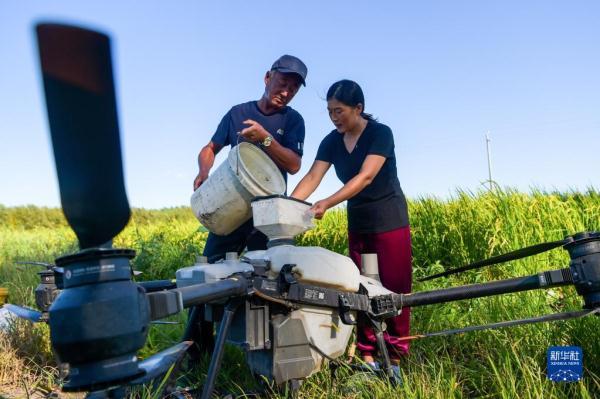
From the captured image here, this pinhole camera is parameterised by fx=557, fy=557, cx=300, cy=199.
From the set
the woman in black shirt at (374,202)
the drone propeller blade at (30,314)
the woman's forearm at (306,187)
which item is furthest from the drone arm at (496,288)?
the drone propeller blade at (30,314)

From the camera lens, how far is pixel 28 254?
33.7 ft

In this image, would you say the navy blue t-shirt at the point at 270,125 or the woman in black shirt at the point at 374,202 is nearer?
the woman in black shirt at the point at 374,202

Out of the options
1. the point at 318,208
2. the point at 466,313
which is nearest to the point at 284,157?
the point at 318,208

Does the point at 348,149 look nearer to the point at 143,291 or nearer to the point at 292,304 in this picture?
the point at 292,304

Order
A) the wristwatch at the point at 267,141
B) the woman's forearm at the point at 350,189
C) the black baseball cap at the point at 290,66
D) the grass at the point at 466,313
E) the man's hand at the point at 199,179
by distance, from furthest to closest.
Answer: the man's hand at the point at 199,179
the black baseball cap at the point at 290,66
the wristwatch at the point at 267,141
the woman's forearm at the point at 350,189
the grass at the point at 466,313

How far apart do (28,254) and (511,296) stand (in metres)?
9.09

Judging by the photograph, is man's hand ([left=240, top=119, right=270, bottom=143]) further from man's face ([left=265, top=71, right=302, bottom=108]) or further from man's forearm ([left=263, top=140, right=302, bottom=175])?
man's face ([left=265, top=71, right=302, bottom=108])

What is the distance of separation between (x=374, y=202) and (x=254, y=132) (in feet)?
2.85

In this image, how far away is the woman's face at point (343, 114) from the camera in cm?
344

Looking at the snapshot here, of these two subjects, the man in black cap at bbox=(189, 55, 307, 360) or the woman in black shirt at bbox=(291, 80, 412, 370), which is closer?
the woman in black shirt at bbox=(291, 80, 412, 370)

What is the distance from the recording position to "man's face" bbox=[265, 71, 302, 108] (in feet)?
12.3

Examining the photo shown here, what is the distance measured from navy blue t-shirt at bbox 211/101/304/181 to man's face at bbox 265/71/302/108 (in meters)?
0.11

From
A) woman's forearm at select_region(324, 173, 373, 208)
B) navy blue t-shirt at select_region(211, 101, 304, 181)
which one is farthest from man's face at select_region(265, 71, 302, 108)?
woman's forearm at select_region(324, 173, 373, 208)

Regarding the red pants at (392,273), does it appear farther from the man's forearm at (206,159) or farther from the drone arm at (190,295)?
the drone arm at (190,295)
